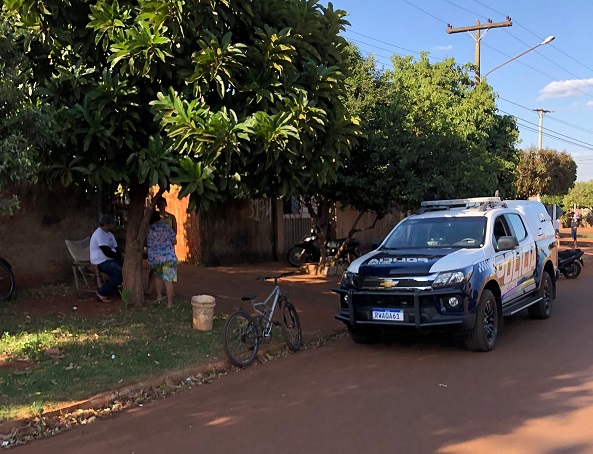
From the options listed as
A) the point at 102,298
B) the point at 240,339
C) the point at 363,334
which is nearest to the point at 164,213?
the point at 102,298

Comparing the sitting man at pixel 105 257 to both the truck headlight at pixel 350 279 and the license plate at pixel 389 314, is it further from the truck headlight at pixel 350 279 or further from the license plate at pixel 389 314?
the license plate at pixel 389 314

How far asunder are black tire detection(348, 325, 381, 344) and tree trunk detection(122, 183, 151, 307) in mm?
3585

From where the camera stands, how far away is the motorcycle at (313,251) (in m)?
16.0

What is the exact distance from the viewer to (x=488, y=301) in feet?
24.5

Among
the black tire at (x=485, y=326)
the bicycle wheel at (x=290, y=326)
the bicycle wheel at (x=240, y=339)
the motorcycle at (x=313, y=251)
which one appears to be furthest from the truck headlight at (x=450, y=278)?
the motorcycle at (x=313, y=251)

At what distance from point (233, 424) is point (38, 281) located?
6.85 metres

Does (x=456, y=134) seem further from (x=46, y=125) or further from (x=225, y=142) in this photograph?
(x=46, y=125)

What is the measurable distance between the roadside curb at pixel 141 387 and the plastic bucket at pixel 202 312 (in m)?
1.08

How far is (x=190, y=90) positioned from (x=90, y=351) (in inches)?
137

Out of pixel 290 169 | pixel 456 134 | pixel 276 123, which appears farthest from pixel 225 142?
pixel 456 134

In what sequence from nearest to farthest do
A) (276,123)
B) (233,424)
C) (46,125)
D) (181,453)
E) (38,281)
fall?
(181,453) < (233,424) < (46,125) < (276,123) < (38,281)

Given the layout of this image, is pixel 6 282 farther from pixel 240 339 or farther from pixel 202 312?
pixel 240 339

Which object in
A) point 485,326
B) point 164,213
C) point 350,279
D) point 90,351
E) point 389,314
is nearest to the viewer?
point 90,351

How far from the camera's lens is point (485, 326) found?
7.36m
